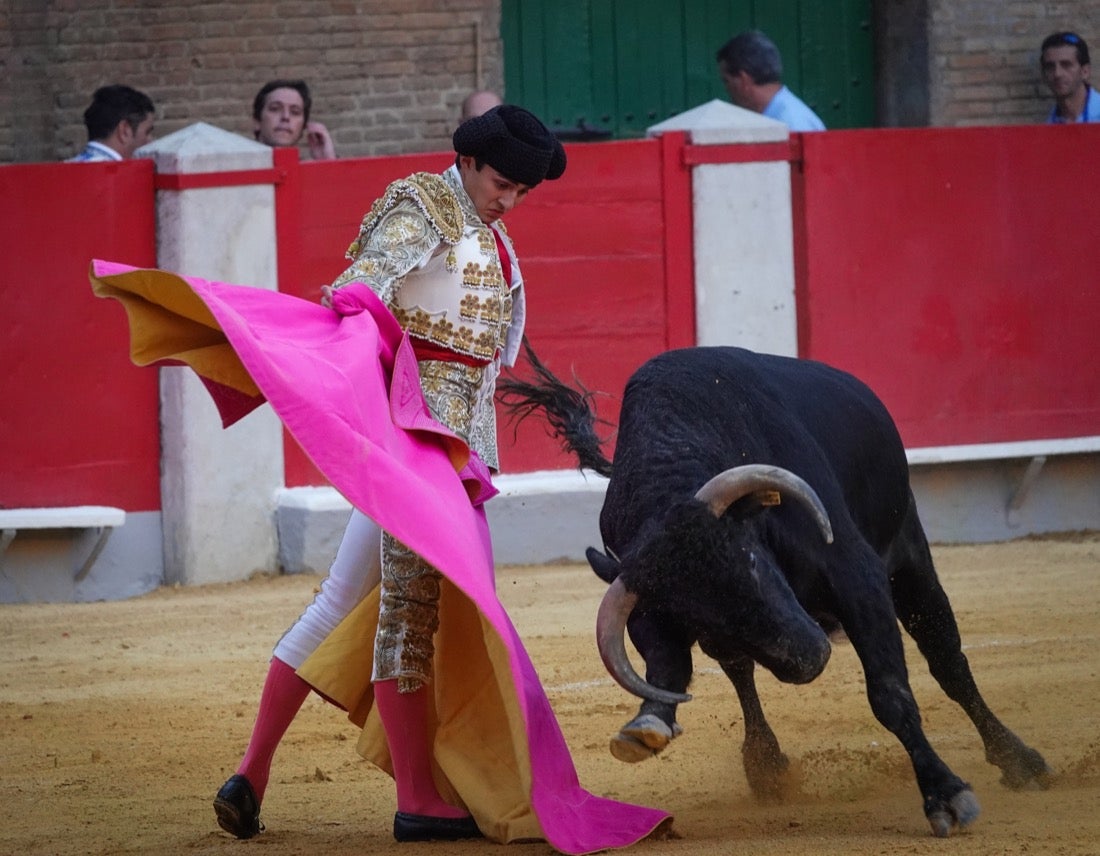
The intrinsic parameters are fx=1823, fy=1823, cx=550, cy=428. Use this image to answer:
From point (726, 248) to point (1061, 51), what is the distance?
204 cm

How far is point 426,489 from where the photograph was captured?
119 inches

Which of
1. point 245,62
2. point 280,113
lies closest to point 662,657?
point 280,113

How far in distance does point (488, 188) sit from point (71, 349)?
3.41m

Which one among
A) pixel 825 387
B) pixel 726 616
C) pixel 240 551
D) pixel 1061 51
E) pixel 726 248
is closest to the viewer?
pixel 726 616

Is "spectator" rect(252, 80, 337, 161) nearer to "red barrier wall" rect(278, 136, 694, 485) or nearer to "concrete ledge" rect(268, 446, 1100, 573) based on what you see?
"red barrier wall" rect(278, 136, 694, 485)

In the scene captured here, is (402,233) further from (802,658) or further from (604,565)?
(802,658)

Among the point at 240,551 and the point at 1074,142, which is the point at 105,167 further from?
the point at 1074,142

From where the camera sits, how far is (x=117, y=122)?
265 inches

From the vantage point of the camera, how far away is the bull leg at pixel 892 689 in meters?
3.08

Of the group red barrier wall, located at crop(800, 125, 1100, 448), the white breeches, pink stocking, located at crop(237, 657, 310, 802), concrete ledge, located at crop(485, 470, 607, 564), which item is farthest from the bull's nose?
red barrier wall, located at crop(800, 125, 1100, 448)

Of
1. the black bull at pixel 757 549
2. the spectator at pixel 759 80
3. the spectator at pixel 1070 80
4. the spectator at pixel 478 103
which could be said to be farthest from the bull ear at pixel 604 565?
the spectator at pixel 1070 80

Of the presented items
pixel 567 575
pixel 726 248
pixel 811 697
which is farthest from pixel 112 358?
pixel 811 697

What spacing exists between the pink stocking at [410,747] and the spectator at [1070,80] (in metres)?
5.43

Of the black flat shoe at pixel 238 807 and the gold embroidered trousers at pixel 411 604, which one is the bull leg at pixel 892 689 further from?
the black flat shoe at pixel 238 807
